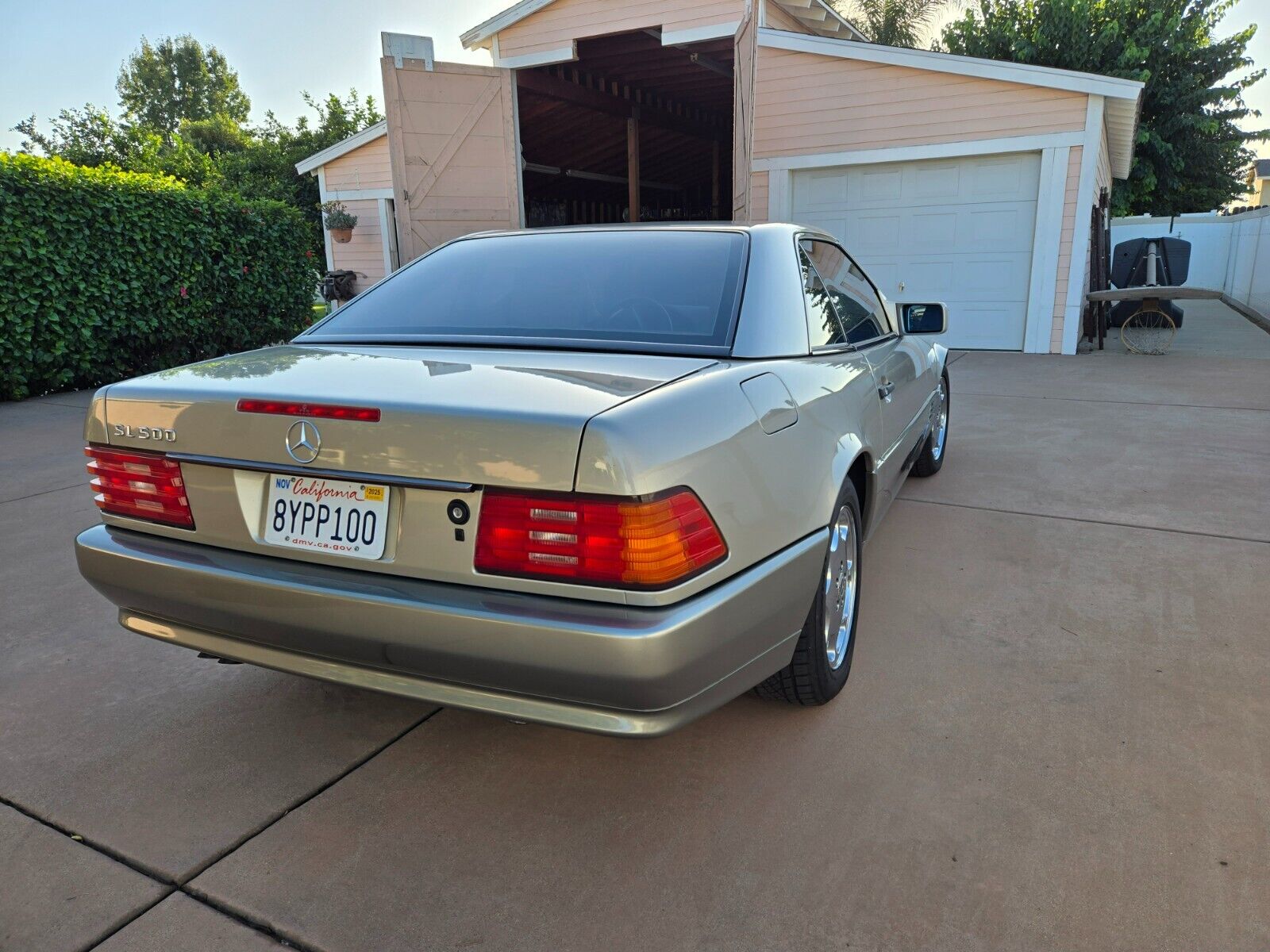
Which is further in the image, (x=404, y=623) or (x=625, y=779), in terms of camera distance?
(x=625, y=779)

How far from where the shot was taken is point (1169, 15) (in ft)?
74.6

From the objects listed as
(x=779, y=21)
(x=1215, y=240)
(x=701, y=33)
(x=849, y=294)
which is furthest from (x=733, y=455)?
(x=1215, y=240)

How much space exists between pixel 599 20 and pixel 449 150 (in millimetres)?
2766

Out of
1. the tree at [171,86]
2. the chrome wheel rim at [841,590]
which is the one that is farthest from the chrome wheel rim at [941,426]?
the tree at [171,86]

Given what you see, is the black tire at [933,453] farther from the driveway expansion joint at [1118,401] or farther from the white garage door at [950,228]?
the white garage door at [950,228]

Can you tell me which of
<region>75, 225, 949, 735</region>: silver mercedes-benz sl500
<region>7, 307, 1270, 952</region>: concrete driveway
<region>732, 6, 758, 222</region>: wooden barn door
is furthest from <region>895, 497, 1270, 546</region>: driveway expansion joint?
<region>732, 6, 758, 222</region>: wooden barn door

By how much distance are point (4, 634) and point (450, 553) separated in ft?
7.64

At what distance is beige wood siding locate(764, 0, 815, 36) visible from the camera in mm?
11133

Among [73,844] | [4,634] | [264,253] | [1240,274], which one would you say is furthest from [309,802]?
[1240,274]

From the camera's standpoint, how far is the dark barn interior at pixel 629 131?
12227 millimetres

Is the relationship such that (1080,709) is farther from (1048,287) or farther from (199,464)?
(1048,287)

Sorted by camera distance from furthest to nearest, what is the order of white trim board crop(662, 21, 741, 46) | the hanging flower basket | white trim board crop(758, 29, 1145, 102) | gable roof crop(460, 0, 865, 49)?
the hanging flower basket < gable roof crop(460, 0, 865, 49) < white trim board crop(662, 21, 741, 46) < white trim board crop(758, 29, 1145, 102)

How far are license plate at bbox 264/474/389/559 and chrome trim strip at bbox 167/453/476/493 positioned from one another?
0.02 metres

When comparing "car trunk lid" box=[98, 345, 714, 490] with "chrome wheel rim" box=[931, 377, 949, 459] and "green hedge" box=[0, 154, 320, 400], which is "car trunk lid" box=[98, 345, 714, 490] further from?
"green hedge" box=[0, 154, 320, 400]
